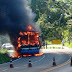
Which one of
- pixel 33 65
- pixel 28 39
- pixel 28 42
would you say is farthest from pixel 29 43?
pixel 33 65

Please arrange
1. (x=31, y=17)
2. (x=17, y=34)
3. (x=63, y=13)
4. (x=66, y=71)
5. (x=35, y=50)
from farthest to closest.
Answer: (x=63, y=13) < (x=31, y=17) < (x=17, y=34) < (x=35, y=50) < (x=66, y=71)

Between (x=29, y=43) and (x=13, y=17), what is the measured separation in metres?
7.35

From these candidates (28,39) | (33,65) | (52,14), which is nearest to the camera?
(33,65)

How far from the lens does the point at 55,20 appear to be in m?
61.9

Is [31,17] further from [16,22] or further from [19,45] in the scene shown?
[19,45]

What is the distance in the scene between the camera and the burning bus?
32875 millimetres

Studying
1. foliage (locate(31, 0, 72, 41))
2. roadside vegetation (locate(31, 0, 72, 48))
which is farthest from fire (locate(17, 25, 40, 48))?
foliage (locate(31, 0, 72, 41))

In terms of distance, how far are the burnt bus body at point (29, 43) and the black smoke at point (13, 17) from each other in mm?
1482

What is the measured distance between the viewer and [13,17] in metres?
39.2

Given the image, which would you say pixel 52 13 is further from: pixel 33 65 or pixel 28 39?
pixel 33 65

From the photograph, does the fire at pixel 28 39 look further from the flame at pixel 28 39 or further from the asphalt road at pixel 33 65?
the asphalt road at pixel 33 65

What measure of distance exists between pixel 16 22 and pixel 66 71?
21993 mm

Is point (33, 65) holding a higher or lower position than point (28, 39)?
lower

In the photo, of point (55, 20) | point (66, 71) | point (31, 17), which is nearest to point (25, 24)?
point (31, 17)
